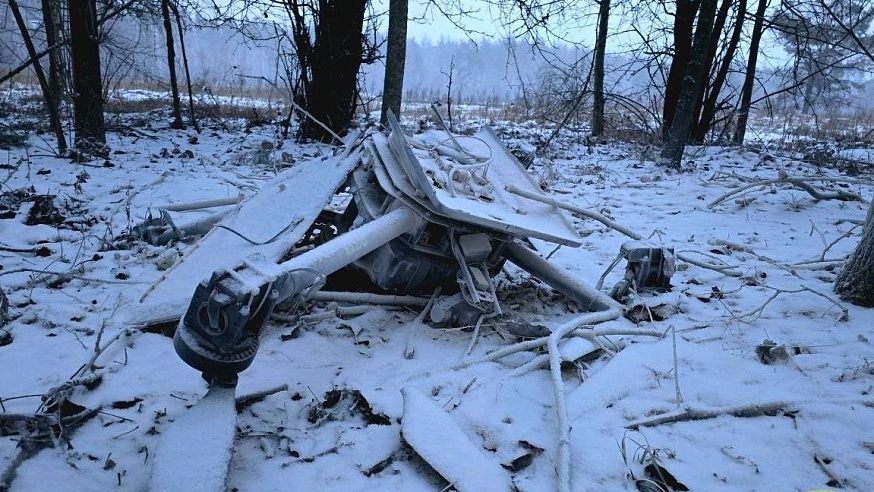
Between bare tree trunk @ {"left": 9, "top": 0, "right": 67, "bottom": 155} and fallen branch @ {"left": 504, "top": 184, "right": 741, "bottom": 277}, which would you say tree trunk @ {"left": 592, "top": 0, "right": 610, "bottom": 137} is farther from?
bare tree trunk @ {"left": 9, "top": 0, "right": 67, "bottom": 155}

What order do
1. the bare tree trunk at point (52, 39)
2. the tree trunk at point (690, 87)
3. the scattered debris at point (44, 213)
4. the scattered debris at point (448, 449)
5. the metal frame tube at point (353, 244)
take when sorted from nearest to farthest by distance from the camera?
the scattered debris at point (448, 449)
the metal frame tube at point (353, 244)
the scattered debris at point (44, 213)
the bare tree trunk at point (52, 39)
the tree trunk at point (690, 87)

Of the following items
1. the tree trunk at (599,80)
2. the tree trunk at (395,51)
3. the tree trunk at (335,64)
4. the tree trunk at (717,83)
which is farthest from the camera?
the tree trunk at (599,80)

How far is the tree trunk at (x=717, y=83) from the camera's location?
9.08 m

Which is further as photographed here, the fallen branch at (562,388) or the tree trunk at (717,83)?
the tree trunk at (717,83)

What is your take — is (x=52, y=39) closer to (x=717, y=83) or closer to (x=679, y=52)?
(x=679, y=52)

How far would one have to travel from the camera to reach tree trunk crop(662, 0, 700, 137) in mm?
8828

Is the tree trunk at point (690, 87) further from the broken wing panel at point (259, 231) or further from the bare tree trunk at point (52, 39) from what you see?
the bare tree trunk at point (52, 39)

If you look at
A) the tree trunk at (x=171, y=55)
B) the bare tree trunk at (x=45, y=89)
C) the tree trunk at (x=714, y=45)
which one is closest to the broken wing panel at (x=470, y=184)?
the bare tree trunk at (x=45, y=89)

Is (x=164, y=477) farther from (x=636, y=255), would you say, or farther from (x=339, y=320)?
(x=636, y=255)

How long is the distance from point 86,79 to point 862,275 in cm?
714

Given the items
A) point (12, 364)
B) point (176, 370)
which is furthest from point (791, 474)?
Answer: point (12, 364)

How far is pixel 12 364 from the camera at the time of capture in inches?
73.1

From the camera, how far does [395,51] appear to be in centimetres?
649

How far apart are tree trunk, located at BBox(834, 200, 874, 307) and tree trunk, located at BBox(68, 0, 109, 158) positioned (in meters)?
6.54
